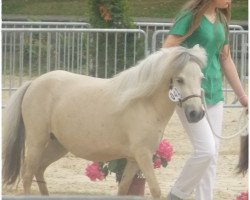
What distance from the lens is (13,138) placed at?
6.93m

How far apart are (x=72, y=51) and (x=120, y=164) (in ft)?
15.9

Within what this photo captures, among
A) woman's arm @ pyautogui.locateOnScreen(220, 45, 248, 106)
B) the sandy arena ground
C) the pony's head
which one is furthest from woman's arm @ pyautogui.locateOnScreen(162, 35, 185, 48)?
the sandy arena ground

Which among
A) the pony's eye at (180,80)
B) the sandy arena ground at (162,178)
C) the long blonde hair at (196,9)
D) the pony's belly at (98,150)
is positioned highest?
the long blonde hair at (196,9)

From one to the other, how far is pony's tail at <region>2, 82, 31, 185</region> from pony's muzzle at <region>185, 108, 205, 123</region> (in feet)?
5.28

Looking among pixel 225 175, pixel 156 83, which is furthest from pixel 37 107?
pixel 225 175

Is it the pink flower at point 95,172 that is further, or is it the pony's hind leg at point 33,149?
the pink flower at point 95,172

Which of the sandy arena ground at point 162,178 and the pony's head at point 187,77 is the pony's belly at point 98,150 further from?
the sandy arena ground at point 162,178

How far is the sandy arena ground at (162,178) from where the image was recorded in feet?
27.0

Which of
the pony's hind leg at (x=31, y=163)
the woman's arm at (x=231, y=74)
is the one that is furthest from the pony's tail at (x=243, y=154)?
the pony's hind leg at (x=31, y=163)

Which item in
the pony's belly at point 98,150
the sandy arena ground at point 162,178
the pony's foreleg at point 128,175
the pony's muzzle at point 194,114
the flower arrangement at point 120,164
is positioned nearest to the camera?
the pony's muzzle at point 194,114

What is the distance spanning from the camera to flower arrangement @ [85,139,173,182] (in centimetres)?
741

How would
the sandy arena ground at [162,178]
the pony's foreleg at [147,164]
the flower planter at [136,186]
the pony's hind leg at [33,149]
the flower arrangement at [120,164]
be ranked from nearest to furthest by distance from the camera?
1. the pony's foreleg at [147,164]
2. the pony's hind leg at [33,149]
3. the flower planter at [136,186]
4. the flower arrangement at [120,164]
5. the sandy arena ground at [162,178]

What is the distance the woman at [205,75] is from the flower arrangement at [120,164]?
3.91 ft

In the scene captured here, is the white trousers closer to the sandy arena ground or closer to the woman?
the woman
